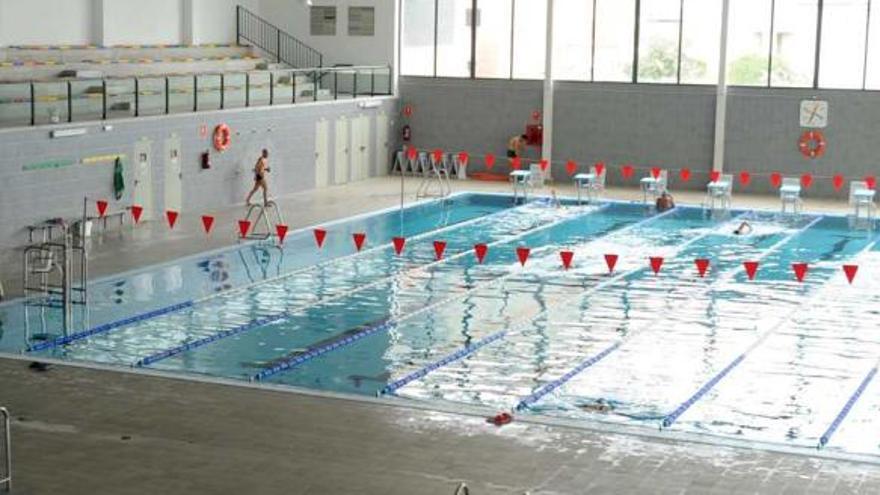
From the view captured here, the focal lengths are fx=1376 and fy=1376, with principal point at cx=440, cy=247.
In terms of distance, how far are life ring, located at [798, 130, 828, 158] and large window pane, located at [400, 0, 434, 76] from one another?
33.6 ft

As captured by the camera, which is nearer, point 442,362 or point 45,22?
point 442,362

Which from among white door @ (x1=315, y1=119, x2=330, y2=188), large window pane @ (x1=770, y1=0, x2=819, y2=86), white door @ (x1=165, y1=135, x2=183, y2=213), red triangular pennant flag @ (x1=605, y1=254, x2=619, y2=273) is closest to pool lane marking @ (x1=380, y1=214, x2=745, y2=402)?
red triangular pennant flag @ (x1=605, y1=254, x2=619, y2=273)

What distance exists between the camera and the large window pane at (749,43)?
3409 centimetres

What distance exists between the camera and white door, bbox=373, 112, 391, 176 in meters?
36.8

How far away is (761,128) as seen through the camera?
3397 centimetres

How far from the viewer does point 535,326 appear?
1855 cm

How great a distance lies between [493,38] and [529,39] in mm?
973

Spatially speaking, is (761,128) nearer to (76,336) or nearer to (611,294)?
(611,294)

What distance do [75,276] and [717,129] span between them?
60.6 ft

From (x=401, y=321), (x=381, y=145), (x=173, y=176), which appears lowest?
(x=401, y=321)

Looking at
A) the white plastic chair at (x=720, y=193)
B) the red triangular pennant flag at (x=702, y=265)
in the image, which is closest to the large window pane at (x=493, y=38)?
the white plastic chair at (x=720, y=193)

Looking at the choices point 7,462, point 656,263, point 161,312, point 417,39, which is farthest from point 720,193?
point 7,462

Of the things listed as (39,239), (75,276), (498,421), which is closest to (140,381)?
(498,421)

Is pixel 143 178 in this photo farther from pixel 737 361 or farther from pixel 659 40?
pixel 737 361
